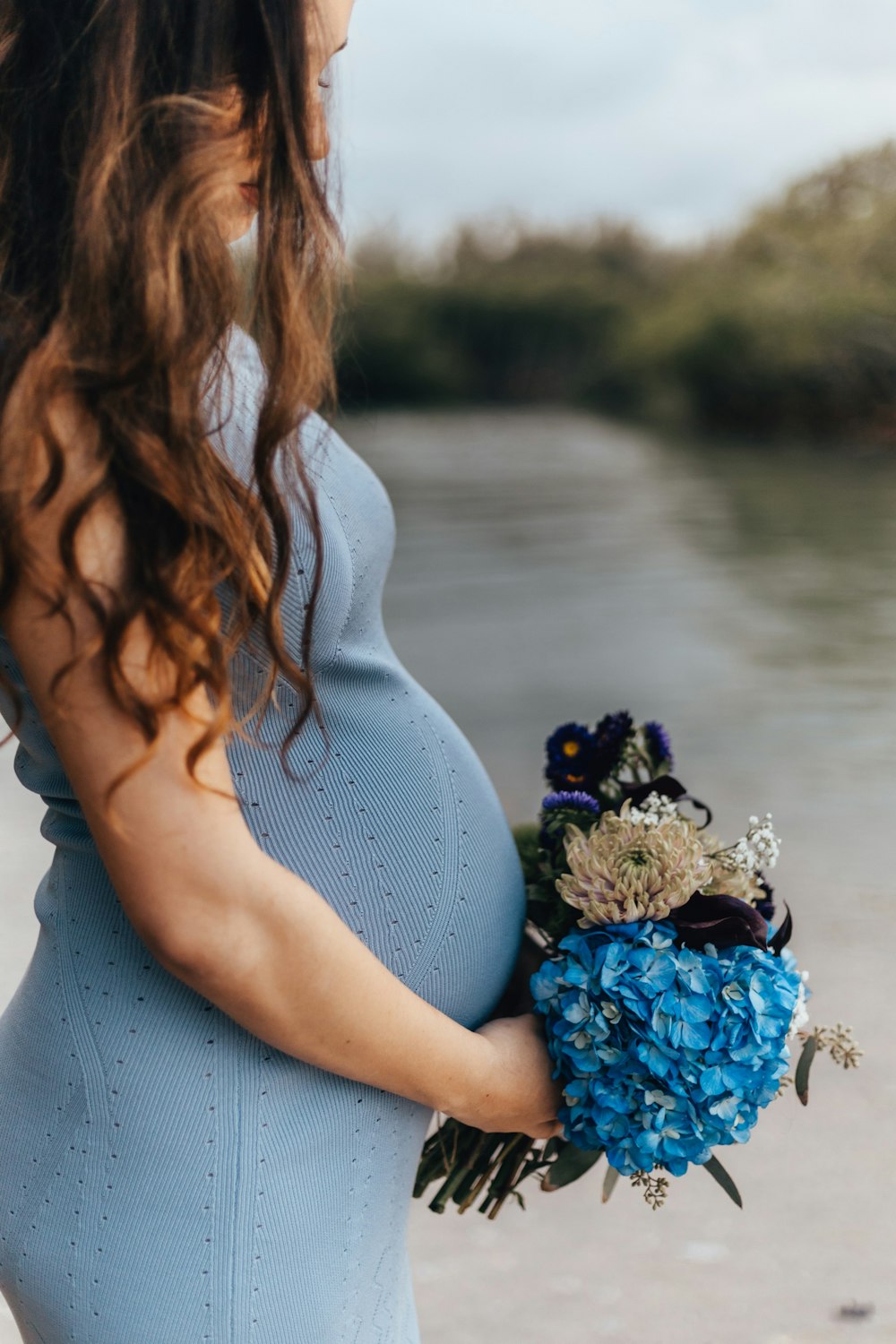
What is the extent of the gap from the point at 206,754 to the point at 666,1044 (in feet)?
1.54

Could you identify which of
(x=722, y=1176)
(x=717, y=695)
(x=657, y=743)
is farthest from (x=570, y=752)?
(x=717, y=695)

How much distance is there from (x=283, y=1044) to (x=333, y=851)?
5.8 inches

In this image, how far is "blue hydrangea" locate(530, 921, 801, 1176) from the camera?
945mm

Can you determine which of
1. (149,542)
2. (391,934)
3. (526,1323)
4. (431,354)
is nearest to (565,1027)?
(391,934)

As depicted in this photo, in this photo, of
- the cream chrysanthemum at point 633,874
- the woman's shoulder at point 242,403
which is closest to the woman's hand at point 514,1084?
the cream chrysanthemum at point 633,874

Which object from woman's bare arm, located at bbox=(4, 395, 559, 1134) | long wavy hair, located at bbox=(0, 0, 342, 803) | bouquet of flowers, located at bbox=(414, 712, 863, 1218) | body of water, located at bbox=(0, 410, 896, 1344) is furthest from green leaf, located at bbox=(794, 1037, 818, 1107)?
body of water, located at bbox=(0, 410, 896, 1344)

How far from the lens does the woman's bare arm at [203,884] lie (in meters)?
0.67

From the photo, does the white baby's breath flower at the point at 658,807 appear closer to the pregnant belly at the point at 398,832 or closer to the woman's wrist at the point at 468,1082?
the pregnant belly at the point at 398,832

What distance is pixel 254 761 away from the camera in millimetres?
840

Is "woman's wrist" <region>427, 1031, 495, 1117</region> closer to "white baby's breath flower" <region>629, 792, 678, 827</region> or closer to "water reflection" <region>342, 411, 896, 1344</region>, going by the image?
"white baby's breath flower" <region>629, 792, 678, 827</region>

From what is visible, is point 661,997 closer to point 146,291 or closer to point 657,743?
point 657,743

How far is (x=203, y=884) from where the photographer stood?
2.33 ft

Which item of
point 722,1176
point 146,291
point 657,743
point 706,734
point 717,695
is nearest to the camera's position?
point 146,291

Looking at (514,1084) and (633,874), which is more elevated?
(633,874)
